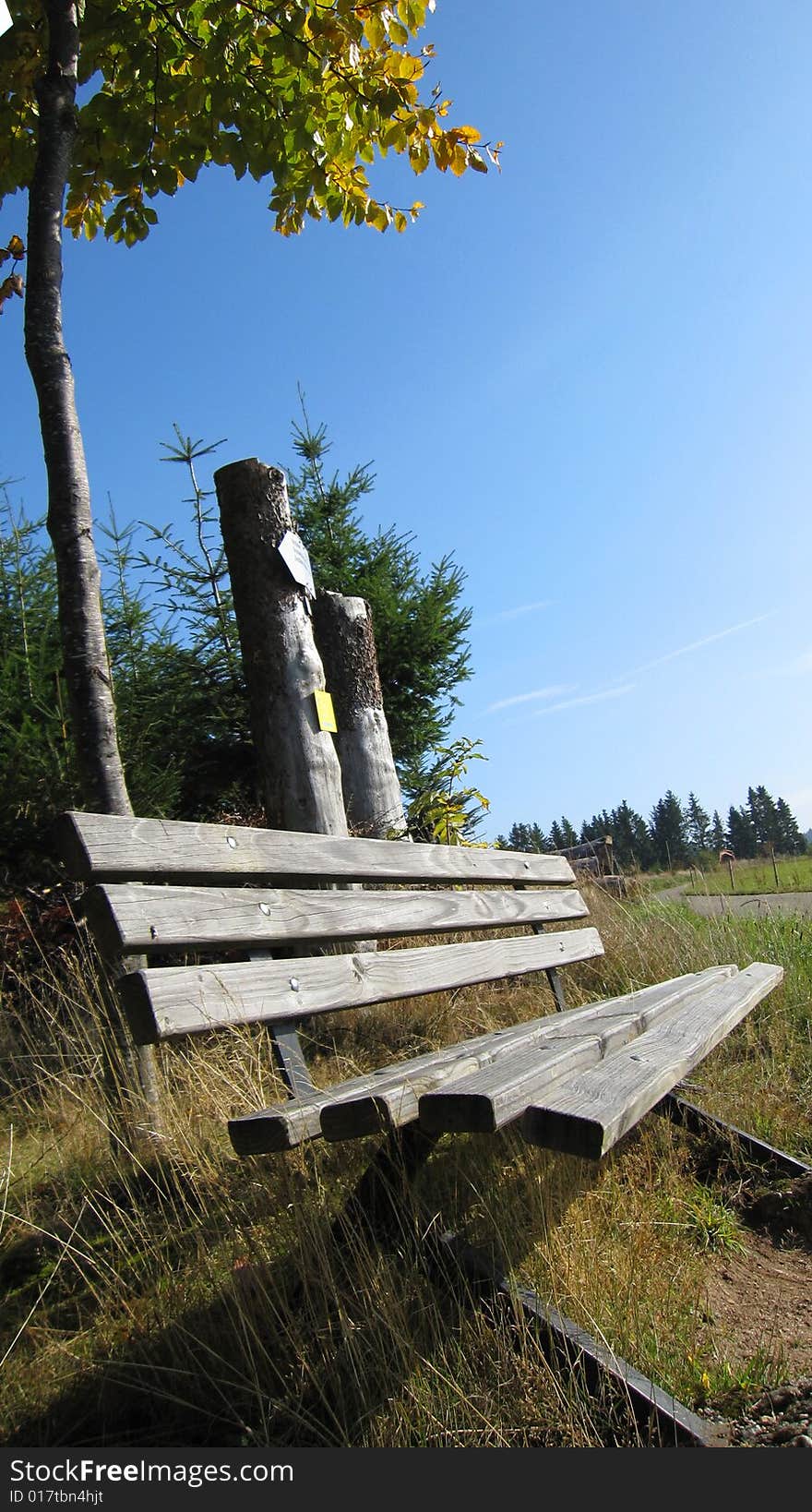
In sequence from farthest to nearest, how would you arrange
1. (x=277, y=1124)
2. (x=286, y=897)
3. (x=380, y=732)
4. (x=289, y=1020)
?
(x=380, y=732), (x=286, y=897), (x=289, y=1020), (x=277, y=1124)

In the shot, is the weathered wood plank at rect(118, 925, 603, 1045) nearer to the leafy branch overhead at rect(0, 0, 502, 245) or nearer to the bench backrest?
the bench backrest

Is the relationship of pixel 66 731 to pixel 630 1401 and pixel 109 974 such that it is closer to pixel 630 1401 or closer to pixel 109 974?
pixel 109 974

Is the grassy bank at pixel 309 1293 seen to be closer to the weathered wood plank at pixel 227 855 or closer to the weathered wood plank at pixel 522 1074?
the weathered wood plank at pixel 522 1074

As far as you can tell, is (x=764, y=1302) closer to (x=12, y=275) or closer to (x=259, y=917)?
(x=259, y=917)

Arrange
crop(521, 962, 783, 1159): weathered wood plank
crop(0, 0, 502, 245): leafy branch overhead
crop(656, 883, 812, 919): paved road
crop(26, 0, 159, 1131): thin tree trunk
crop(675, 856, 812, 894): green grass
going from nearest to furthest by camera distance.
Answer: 1. crop(521, 962, 783, 1159): weathered wood plank
2. crop(26, 0, 159, 1131): thin tree trunk
3. crop(0, 0, 502, 245): leafy branch overhead
4. crop(656, 883, 812, 919): paved road
5. crop(675, 856, 812, 894): green grass

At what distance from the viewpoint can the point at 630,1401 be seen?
73.4 inches

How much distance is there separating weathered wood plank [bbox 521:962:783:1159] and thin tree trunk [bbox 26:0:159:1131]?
1.66 metres

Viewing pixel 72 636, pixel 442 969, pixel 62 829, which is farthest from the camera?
pixel 72 636

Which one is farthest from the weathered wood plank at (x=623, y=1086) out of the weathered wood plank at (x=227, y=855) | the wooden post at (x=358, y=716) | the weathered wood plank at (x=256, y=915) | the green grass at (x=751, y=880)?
the green grass at (x=751, y=880)

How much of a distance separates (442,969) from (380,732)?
3.98 metres

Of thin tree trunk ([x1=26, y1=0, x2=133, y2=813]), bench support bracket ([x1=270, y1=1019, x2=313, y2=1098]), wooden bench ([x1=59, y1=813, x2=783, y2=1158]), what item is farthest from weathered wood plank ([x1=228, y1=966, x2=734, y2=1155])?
thin tree trunk ([x1=26, y1=0, x2=133, y2=813])

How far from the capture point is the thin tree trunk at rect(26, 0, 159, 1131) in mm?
3545

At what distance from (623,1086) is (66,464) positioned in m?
2.93

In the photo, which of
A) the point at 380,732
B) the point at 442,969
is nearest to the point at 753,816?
the point at 380,732
